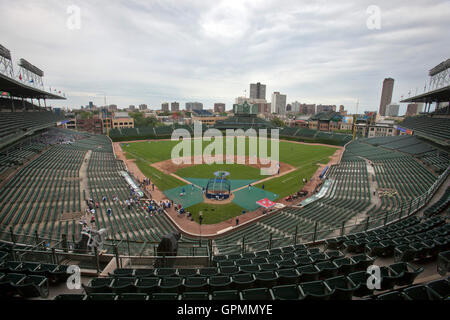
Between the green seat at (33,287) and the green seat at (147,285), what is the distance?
3.04 m

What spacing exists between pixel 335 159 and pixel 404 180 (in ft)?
85.0

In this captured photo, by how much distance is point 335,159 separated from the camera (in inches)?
2095

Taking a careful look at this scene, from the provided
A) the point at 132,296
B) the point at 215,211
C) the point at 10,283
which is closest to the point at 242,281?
the point at 132,296

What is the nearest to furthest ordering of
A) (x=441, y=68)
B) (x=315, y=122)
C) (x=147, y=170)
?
(x=441, y=68)
(x=147, y=170)
(x=315, y=122)

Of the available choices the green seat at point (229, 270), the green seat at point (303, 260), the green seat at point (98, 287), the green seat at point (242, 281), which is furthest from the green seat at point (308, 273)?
the green seat at point (98, 287)

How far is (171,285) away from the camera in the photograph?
25.0 ft

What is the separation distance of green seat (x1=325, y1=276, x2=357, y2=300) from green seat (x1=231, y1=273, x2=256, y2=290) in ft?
8.34

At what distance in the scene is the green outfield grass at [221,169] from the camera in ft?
135

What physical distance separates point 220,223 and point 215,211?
298 centimetres

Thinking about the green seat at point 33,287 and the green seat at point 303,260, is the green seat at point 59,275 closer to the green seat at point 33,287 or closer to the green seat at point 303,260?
the green seat at point 33,287

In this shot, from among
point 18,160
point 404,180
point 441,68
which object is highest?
point 441,68

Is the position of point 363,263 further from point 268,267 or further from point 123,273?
point 123,273

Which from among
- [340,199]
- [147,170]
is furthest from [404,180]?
[147,170]
